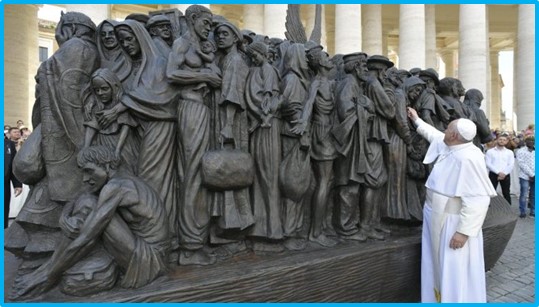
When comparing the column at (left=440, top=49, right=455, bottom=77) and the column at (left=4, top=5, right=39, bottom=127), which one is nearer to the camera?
the column at (left=4, top=5, right=39, bottom=127)

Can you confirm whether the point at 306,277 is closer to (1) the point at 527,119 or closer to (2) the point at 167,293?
(2) the point at 167,293

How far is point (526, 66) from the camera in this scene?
69.1ft

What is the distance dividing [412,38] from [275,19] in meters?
7.99

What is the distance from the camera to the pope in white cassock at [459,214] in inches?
114

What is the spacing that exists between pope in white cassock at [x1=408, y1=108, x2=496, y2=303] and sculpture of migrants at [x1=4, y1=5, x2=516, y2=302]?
607 mm

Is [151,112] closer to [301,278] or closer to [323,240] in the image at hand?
[301,278]

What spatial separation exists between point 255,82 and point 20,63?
747 inches

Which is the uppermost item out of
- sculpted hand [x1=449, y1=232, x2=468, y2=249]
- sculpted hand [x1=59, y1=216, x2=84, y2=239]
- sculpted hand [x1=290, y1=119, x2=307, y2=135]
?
sculpted hand [x1=290, y1=119, x2=307, y2=135]

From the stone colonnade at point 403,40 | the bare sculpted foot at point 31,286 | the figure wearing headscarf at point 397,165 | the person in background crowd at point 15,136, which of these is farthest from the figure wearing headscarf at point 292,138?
the stone colonnade at point 403,40

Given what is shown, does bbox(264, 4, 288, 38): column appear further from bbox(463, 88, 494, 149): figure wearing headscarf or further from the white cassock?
the white cassock

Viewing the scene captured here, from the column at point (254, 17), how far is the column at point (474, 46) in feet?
37.9

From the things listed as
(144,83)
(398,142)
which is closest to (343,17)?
(398,142)

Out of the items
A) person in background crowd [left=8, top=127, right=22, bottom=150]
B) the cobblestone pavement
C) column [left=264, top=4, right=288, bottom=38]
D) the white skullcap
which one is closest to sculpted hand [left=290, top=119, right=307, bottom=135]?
the white skullcap

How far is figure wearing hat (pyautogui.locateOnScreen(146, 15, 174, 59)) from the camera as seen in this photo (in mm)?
3259
